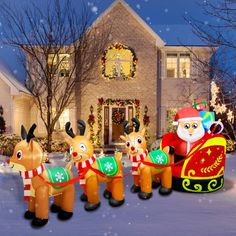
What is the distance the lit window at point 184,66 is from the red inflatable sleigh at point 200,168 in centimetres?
1101

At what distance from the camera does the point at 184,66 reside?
18156mm

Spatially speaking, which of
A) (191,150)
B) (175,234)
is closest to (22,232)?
(175,234)

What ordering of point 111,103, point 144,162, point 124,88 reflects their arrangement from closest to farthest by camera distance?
point 144,162 → point 111,103 → point 124,88

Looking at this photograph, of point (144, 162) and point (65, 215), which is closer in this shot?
point (65, 215)

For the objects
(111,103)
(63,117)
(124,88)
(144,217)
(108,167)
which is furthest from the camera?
(63,117)

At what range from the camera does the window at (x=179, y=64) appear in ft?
59.3

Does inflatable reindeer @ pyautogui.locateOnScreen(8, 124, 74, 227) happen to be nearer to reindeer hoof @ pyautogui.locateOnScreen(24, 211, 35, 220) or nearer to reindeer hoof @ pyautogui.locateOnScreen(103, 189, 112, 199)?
reindeer hoof @ pyautogui.locateOnScreen(24, 211, 35, 220)

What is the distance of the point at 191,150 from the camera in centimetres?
750

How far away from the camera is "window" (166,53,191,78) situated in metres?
18.1

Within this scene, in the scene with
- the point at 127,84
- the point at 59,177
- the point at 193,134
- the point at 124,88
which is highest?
→ the point at 127,84

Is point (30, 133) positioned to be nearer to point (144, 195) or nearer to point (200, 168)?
point (144, 195)

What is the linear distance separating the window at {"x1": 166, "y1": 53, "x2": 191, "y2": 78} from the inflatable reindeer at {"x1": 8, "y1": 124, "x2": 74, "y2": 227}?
1339 centimetres

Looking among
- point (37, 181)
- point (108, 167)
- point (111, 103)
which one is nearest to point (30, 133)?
point (37, 181)

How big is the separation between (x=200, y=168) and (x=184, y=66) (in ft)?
37.8
